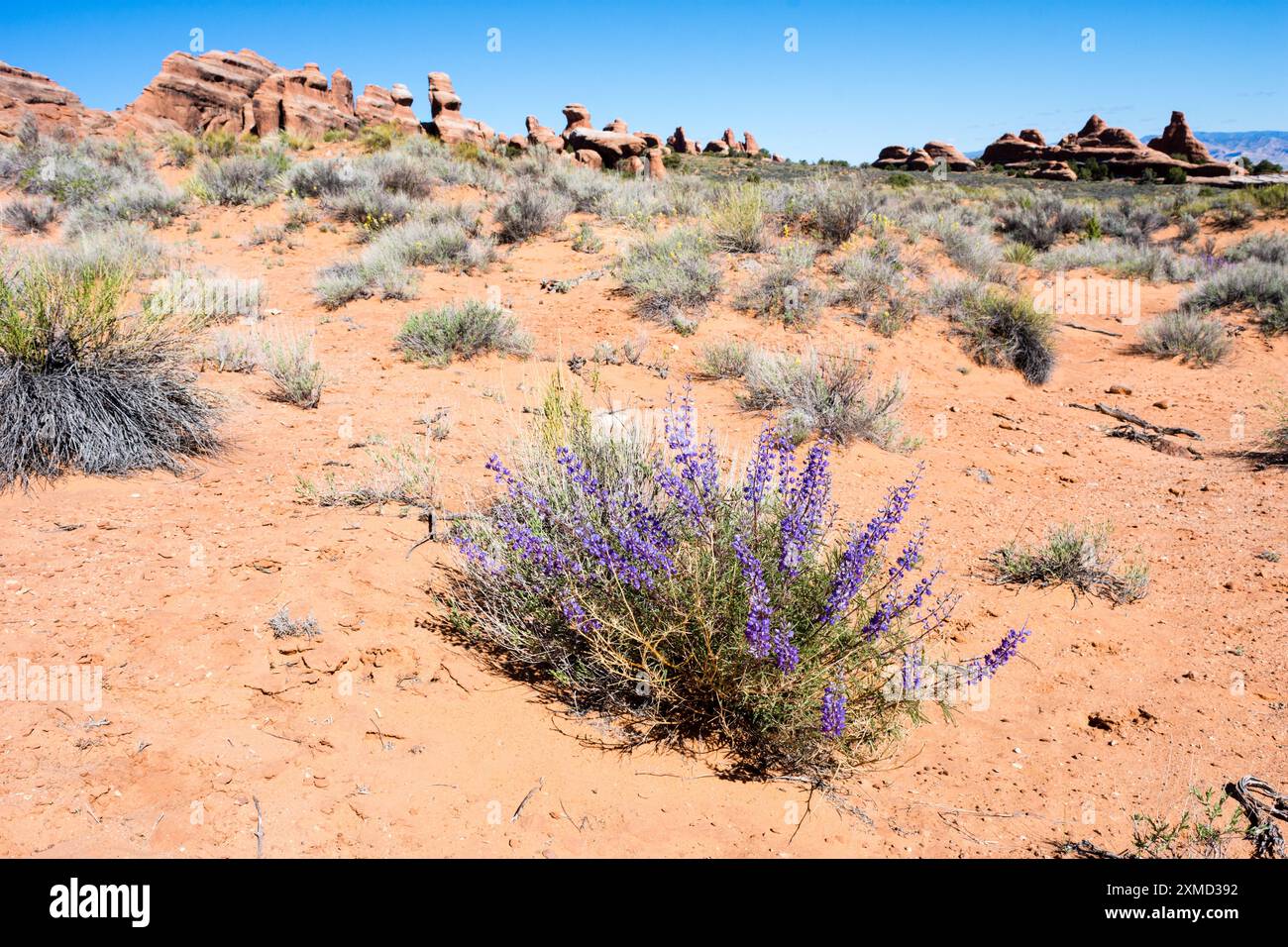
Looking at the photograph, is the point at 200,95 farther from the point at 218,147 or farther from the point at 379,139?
the point at 379,139

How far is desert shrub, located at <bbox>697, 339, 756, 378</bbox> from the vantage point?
22.5ft

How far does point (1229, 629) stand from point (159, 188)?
16861 mm

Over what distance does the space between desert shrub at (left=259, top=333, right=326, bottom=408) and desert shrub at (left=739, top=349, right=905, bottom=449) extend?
11.7 ft

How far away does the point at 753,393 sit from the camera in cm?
627

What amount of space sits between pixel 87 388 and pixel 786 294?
21.9 ft

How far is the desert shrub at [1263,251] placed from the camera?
38.8ft

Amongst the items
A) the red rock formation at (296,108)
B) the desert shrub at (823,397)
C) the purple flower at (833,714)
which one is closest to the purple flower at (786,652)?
the purple flower at (833,714)

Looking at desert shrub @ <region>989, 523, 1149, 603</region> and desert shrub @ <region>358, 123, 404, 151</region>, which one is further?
desert shrub @ <region>358, 123, 404, 151</region>

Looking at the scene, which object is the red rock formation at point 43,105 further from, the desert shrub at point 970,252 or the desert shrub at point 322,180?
the desert shrub at point 970,252

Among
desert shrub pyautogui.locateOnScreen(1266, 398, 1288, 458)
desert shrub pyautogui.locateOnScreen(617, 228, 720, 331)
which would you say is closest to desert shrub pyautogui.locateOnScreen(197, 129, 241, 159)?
desert shrub pyautogui.locateOnScreen(617, 228, 720, 331)

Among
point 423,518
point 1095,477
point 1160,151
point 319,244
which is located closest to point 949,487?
point 1095,477

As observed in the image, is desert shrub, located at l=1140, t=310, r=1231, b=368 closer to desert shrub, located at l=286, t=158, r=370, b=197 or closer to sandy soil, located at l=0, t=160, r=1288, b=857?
sandy soil, located at l=0, t=160, r=1288, b=857

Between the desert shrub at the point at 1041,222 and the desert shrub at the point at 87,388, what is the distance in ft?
50.1
